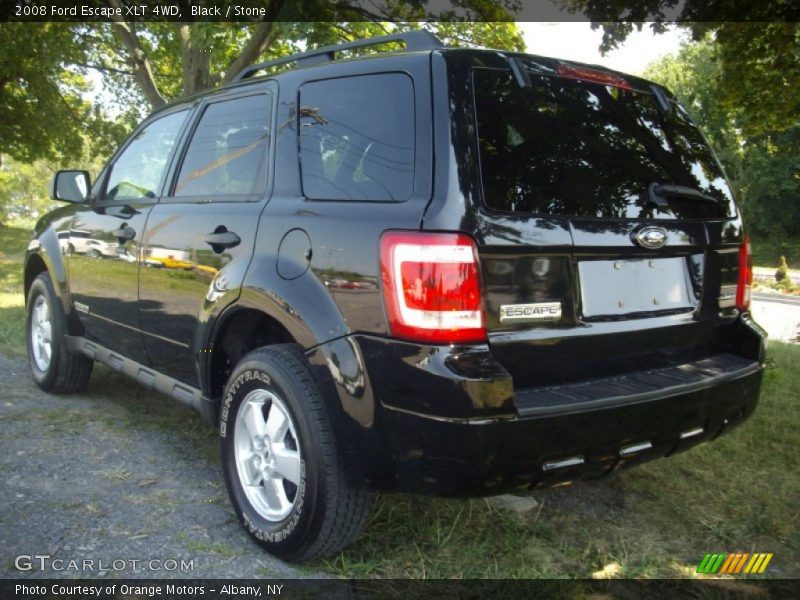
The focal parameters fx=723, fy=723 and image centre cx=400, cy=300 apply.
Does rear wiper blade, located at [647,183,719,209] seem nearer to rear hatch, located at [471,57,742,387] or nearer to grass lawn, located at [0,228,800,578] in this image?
rear hatch, located at [471,57,742,387]

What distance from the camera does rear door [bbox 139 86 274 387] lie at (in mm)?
3066

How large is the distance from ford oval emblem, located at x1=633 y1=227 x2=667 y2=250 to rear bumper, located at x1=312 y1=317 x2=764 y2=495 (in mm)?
479

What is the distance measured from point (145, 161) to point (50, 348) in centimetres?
157

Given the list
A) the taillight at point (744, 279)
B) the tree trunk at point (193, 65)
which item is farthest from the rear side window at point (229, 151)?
the tree trunk at point (193, 65)

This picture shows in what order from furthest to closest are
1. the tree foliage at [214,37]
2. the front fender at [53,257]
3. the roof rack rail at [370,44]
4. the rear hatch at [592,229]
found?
1. the tree foliage at [214,37]
2. the front fender at [53,257]
3. the roof rack rail at [370,44]
4. the rear hatch at [592,229]

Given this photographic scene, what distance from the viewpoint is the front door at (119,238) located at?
12.6 feet

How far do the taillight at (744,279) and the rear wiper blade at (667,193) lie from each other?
335 millimetres

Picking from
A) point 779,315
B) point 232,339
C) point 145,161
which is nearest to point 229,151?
point 232,339

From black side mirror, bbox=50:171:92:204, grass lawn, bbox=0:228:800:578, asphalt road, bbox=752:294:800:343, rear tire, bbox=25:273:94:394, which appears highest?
black side mirror, bbox=50:171:92:204

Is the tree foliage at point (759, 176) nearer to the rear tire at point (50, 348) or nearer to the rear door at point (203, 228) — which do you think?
the rear tire at point (50, 348)

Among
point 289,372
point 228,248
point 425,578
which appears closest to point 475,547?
point 425,578

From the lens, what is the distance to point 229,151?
339 cm

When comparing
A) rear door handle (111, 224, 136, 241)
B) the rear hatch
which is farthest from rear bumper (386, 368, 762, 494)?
rear door handle (111, 224, 136, 241)

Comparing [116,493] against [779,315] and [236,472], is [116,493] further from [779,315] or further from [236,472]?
[779,315]
